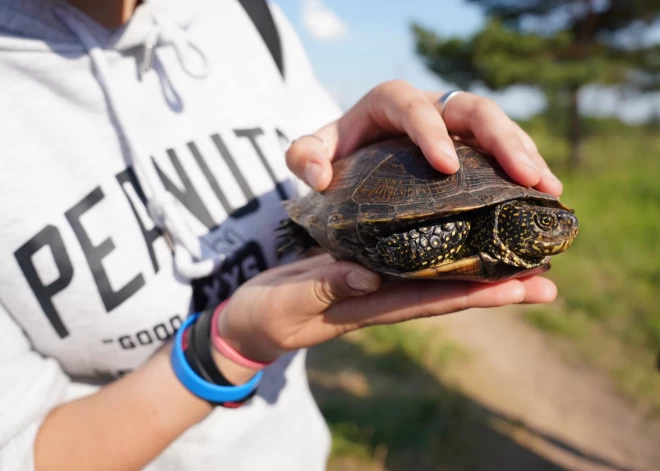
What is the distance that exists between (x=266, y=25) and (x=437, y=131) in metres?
0.92

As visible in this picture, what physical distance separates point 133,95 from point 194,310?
72 cm

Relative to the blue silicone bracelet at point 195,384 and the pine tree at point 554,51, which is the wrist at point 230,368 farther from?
the pine tree at point 554,51

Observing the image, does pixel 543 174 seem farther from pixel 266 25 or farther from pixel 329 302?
pixel 266 25

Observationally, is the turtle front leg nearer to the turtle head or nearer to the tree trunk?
the turtle head

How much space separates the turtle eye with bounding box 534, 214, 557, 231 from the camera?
145cm

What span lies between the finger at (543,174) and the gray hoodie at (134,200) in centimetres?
87

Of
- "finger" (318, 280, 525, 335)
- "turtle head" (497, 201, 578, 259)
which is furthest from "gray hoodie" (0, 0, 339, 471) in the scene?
"turtle head" (497, 201, 578, 259)

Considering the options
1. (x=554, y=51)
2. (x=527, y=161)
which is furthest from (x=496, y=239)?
(x=554, y=51)

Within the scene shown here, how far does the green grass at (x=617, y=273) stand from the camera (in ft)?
14.3

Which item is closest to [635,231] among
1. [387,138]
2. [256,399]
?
[387,138]

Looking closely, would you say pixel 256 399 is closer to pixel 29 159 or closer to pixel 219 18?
pixel 29 159

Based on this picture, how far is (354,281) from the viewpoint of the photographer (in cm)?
126

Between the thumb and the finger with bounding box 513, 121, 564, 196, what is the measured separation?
0.65m

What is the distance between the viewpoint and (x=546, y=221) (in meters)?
1.45
